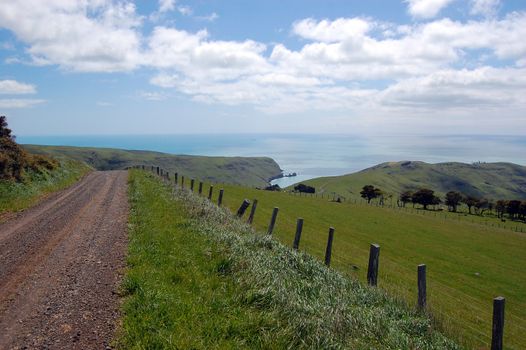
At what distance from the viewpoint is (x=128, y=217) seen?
20.2 m

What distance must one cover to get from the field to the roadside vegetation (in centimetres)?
1773

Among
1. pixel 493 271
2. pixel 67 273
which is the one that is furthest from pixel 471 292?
pixel 67 273

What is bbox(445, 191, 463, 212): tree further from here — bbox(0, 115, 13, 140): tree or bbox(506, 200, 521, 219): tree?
bbox(0, 115, 13, 140): tree

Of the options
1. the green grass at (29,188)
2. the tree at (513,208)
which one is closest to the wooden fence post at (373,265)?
the green grass at (29,188)

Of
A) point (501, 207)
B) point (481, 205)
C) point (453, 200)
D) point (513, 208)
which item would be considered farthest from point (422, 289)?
point (481, 205)

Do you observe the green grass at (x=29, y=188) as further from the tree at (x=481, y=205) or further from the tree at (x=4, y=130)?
the tree at (x=481, y=205)

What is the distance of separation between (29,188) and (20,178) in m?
1.50

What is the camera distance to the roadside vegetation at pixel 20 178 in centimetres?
2554

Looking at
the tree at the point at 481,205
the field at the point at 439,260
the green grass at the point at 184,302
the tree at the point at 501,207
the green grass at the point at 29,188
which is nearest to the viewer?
the green grass at the point at 184,302

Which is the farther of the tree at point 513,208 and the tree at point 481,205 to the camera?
the tree at point 481,205

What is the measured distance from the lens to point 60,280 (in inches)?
418

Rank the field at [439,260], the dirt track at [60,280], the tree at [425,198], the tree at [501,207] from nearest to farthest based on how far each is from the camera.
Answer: the dirt track at [60,280] < the field at [439,260] < the tree at [501,207] < the tree at [425,198]

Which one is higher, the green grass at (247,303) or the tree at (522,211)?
the green grass at (247,303)

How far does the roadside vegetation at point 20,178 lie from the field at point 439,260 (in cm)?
1773
